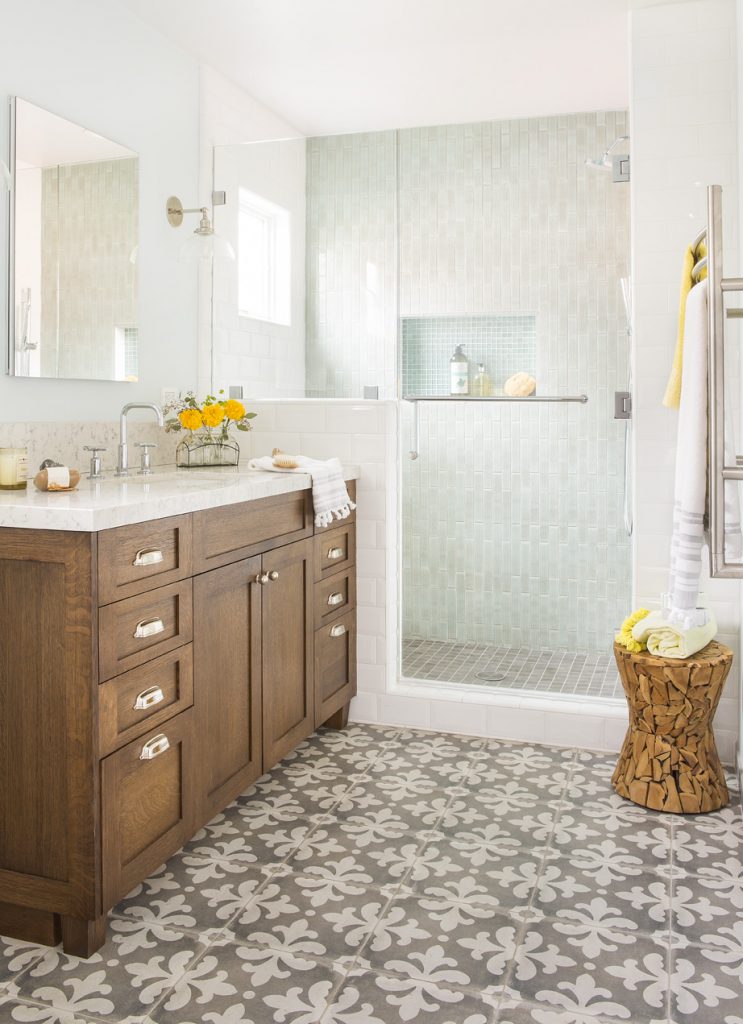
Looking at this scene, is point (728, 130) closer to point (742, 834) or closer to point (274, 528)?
point (274, 528)

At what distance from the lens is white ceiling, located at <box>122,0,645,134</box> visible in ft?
10.1

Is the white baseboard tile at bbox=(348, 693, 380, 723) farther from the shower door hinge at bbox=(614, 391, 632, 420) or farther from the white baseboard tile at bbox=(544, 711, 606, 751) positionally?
the shower door hinge at bbox=(614, 391, 632, 420)

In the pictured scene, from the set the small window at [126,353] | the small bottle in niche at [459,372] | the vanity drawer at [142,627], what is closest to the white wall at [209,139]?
the small window at [126,353]

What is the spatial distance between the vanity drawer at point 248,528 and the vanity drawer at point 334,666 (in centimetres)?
43

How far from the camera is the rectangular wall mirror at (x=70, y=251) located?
2.62 meters

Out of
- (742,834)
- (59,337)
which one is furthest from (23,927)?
(742,834)

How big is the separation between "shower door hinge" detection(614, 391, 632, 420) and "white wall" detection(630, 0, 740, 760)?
7 cm

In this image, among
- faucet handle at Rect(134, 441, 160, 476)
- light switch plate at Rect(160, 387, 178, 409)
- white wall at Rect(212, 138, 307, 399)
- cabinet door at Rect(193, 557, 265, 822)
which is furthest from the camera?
white wall at Rect(212, 138, 307, 399)

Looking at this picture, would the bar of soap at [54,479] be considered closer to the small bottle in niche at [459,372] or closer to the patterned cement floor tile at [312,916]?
the patterned cement floor tile at [312,916]

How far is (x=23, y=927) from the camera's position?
2.01 meters

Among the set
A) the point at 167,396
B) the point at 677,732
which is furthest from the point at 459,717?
the point at 167,396

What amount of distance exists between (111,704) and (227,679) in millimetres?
570

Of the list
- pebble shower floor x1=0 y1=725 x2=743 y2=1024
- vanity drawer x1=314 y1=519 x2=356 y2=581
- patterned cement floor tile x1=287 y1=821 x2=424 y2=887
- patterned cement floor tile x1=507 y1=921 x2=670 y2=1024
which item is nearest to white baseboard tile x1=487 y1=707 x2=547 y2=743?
pebble shower floor x1=0 y1=725 x2=743 y2=1024

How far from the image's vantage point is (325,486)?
3037 mm
